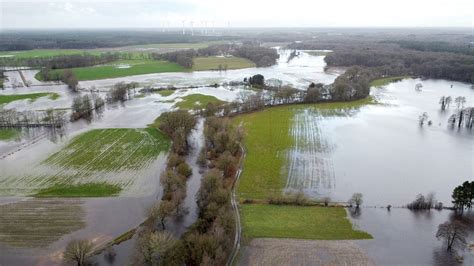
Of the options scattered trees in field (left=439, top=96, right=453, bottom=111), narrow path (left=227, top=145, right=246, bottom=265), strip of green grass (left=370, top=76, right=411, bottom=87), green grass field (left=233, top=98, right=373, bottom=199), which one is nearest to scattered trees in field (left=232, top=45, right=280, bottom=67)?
strip of green grass (left=370, top=76, right=411, bottom=87)

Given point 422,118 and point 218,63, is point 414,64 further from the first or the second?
point 218,63

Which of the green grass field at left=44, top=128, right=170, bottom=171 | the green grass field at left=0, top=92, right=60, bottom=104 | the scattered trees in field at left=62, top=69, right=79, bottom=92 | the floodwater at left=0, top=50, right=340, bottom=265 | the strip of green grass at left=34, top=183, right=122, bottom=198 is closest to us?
the floodwater at left=0, top=50, right=340, bottom=265

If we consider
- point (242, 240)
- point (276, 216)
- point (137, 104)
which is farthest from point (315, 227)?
point (137, 104)

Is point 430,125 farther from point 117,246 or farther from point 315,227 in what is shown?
point 117,246

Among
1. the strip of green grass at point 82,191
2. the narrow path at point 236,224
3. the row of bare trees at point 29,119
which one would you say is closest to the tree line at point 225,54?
the row of bare trees at point 29,119

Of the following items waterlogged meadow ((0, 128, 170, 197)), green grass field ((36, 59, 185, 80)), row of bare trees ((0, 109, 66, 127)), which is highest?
green grass field ((36, 59, 185, 80))

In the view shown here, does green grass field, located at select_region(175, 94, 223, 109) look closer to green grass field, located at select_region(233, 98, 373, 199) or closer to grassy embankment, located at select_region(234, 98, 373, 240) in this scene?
green grass field, located at select_region(233, 98, 373, 199)

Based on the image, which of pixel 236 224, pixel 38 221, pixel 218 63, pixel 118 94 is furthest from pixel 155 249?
pixel 218 63
